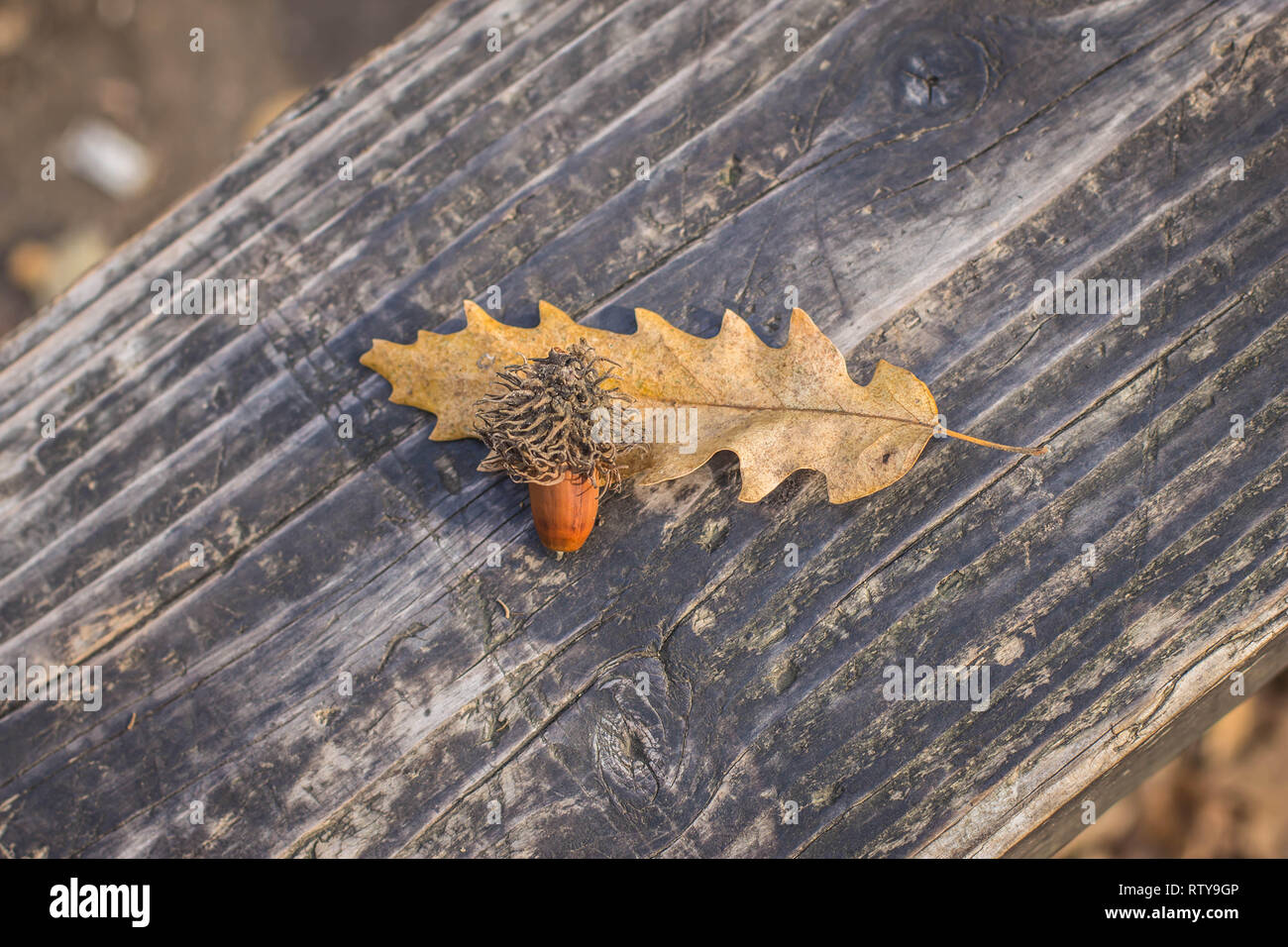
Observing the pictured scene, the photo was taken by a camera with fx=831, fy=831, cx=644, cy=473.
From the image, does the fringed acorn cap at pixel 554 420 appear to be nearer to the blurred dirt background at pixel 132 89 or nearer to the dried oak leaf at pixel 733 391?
the dried oak leaf at pixel 733 391

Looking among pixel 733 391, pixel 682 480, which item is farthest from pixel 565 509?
pixel 733 391

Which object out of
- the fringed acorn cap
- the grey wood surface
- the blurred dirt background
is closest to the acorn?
the fringed acorn cap

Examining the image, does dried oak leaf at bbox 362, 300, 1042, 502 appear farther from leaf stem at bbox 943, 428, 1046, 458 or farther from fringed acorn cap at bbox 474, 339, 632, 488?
fringed acorn cap at bbox 474, 339, 632, 488

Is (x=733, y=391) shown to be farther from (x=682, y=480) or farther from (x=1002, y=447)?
(x=1002, y=447)

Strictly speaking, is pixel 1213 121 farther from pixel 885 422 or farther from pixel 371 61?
pixel 371 61

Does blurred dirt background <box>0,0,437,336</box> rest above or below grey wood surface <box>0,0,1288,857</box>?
above
